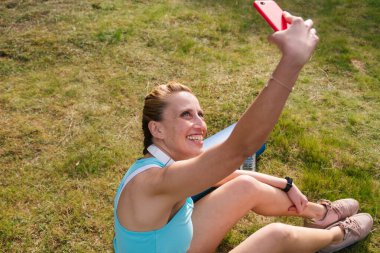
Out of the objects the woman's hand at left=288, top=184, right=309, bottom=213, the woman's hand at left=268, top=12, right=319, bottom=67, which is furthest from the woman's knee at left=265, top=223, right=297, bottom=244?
the woman's hand at left=268, top=12, right=319, bottom=67

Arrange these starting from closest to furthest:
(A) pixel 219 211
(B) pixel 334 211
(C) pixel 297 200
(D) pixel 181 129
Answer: (D) pixel 181 129 → (A) pixel 219 211 → (C) pixel 297 200 → (B) pixel 334 211

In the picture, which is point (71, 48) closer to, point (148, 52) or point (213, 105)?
point (148, 52)

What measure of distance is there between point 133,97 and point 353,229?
2799 millimetres

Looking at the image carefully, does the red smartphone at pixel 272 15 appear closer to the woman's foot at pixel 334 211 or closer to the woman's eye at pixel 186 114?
the woman's eye at pixel 186 114

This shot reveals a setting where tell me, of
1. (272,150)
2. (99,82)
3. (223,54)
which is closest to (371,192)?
(272,150)

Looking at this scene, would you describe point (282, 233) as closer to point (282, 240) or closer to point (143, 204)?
point (282, 240)

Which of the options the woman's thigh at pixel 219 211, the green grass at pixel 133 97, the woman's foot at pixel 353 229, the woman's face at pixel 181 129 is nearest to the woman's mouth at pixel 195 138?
the woman's face at pixel 181 129

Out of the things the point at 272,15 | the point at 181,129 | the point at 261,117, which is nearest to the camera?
the point at 261,117

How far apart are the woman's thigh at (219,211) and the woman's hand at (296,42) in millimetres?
1411

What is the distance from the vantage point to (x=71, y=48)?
18.3 feet

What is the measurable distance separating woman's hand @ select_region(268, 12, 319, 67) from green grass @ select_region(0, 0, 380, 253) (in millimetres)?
2055

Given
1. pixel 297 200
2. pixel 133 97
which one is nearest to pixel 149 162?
pixel 297 200

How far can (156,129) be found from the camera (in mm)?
2400

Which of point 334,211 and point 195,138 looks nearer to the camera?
point 195,138
